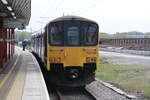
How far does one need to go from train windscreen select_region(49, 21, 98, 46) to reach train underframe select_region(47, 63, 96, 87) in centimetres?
98

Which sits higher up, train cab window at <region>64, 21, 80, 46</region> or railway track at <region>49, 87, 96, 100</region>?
train cab window at <region>64, 21, 80, 46</region>

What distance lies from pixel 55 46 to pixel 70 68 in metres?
1.12

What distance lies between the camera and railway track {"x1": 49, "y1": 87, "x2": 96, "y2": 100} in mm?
12996

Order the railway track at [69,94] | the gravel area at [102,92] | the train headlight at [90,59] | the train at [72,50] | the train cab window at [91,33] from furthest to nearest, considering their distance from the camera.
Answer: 1. the train cab window at [91,33]
2. the train headlight at [90,59]
3. the train at [72,50]
4. the railway track at [69,94]
5. the gravel area at [102,92]

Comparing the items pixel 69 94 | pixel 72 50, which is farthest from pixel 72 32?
pixel 69 94

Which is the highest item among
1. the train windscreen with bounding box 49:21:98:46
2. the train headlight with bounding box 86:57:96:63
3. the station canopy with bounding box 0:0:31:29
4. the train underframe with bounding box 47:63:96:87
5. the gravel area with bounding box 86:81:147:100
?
the station canopy with bounding box 0:0:31:29

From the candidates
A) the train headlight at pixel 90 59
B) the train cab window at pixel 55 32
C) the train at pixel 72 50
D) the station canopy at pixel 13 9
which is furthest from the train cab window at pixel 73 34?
the station canopy at pixel 13 9

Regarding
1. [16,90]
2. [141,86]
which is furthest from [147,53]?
[16,90]

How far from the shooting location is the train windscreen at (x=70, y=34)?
13773 millimetres

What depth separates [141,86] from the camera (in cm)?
1420

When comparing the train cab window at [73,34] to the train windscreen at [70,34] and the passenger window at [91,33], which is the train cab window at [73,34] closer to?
the train windscreen at [70,34]

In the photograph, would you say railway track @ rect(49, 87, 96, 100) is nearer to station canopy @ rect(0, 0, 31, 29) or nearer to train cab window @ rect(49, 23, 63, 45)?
train cab window @ rect(49, 23, 63, 45)

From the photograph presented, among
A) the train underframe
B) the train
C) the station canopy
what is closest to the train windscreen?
the train

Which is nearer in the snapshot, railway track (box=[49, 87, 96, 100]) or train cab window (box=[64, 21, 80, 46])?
railway track (box=[49, 87, 96, 100])
